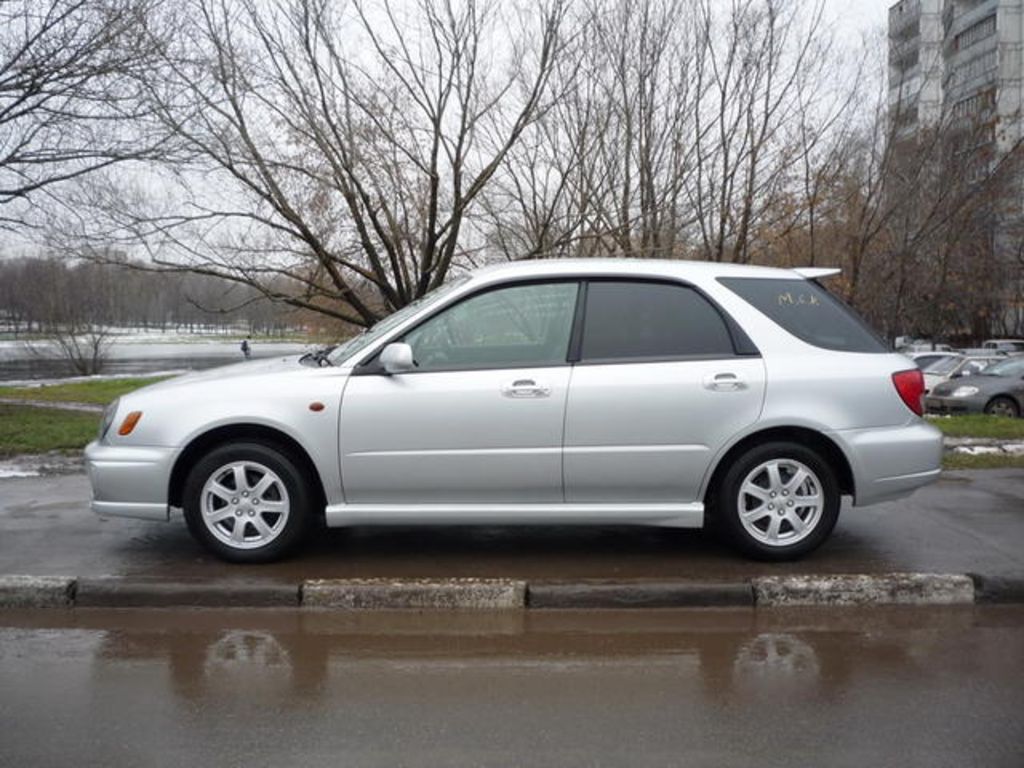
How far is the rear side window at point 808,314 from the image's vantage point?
5297 millimetres

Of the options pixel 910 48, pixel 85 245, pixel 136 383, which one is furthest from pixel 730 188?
pixel 136 383

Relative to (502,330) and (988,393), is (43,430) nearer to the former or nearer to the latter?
(502,330)

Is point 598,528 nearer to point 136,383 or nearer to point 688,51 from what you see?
point 688,51

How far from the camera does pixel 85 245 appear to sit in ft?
43.5

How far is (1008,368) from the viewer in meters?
16.6

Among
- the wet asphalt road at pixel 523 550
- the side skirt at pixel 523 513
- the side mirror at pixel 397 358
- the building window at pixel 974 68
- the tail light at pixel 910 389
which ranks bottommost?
the wet asphalt road at pixel 523 550

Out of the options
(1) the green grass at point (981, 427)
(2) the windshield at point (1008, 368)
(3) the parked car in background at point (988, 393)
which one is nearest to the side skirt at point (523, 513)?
(1) the green grass at point (981, 427)

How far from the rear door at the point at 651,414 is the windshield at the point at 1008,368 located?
44.7 ft

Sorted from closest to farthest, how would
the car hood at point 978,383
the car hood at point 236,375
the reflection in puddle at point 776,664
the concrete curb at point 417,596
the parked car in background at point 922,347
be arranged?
1. the reflection in puddle at point 776,664
2. the concrete curb at point 417,596
3. the car hood at point 236,375
4. the car hood at point 978,383
5. the parked car in background at point 922,347

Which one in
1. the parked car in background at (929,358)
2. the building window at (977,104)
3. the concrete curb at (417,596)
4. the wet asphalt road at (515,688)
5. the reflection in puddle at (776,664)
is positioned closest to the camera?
the wet asphalt road at (515,688)

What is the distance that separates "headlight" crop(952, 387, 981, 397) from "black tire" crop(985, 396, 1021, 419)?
11.8 inches

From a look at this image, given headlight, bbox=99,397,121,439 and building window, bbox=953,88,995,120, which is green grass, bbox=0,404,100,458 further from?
building window, bbox=953,88,995,120

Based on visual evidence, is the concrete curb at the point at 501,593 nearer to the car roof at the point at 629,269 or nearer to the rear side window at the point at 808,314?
the rear side window at the point at 808,314

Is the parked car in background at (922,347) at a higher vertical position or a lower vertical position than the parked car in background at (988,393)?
higher
